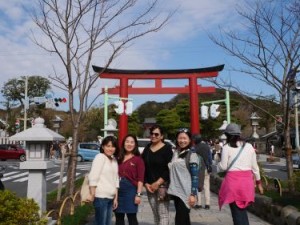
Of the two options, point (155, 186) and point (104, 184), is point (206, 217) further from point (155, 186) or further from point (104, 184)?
point (104, 184)

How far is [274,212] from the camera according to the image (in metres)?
6.83

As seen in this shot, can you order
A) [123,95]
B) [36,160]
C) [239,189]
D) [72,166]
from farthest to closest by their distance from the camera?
[123,95], [72,166], [36,160], [239,189]

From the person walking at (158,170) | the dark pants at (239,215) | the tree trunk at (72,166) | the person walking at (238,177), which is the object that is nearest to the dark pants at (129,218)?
the person walking at (158,170)

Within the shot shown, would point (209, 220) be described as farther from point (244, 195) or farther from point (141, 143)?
point (141, 143)

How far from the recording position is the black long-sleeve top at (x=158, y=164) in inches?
199

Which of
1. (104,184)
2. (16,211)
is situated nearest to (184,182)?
(104,184)

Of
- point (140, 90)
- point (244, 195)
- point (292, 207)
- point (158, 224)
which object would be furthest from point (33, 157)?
point (140, 90)

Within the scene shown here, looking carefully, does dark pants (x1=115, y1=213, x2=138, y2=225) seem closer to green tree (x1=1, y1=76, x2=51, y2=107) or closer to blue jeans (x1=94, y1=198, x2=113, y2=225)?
blue jeans (x1=94, y1=198, x2=113, y2=225)

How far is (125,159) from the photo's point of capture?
5145 mm

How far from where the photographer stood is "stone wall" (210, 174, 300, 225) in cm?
585

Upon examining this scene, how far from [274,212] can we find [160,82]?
1502 cm

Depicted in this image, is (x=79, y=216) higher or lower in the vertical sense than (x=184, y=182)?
lower

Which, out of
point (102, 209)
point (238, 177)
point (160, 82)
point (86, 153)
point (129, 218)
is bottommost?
point (86, 153)

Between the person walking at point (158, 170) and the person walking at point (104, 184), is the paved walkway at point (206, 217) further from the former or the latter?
the person walking at point (104, 184)
